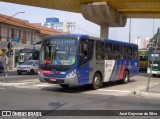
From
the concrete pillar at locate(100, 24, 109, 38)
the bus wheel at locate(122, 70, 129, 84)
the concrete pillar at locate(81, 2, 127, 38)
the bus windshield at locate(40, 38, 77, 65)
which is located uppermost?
the concrete pillar at locate(81, 2, 127, 38)

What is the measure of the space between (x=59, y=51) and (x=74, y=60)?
0.93 metres

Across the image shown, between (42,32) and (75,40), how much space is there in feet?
175

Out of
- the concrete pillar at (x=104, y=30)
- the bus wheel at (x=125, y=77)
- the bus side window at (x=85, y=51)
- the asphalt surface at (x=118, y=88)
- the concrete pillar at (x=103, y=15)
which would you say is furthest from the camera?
the concrete pillar at (x=104, y=30)

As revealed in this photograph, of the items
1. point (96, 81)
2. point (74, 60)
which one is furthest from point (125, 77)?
point (74, 60)

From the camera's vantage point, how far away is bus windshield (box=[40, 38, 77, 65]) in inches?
655

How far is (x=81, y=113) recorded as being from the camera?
34.3 ft

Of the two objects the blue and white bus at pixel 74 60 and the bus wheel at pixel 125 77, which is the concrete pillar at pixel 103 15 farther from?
the blue and white bus at pixel 74 60

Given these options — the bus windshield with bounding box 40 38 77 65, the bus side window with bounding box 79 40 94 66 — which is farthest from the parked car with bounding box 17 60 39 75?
the bus side window with bounding box 79 40 94 66

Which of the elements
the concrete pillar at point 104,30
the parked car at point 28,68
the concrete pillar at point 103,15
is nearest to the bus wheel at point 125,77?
the concrete pillar at point 103,15

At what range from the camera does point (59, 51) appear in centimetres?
1692

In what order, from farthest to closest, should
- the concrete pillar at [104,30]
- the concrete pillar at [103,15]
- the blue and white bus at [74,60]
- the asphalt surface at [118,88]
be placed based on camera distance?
the concrete pillar at [104,30] → the concrete pillar at [103,15] → the asphalt surface at [118,88] → the blue and white bus at [74,60]

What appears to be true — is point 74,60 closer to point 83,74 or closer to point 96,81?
point 83,74

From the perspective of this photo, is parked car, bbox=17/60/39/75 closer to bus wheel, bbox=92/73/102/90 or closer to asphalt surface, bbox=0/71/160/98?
asphalt surface, bbox=0/71/160/98

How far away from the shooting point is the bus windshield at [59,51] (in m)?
16.6
